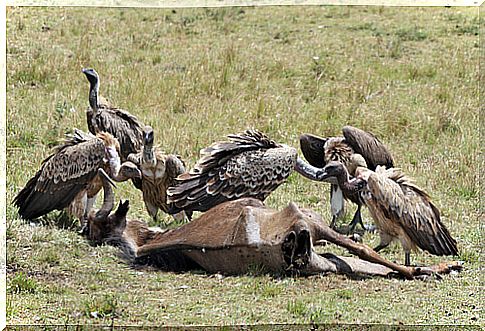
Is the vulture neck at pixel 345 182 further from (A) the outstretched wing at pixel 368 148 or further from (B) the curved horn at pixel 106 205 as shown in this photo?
(B) the curved horn at pixel 106 205

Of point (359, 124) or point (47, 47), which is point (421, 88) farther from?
point (47, 47)

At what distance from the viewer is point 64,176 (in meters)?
8.16

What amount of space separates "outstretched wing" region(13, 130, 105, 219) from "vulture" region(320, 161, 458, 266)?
219 cm

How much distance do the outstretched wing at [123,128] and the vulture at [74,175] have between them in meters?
0.75

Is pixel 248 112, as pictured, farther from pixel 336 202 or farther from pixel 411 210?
pixel 411 210

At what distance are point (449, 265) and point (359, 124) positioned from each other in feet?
15.6

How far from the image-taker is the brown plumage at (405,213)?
7.36 meters

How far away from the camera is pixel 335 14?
53.4 ft

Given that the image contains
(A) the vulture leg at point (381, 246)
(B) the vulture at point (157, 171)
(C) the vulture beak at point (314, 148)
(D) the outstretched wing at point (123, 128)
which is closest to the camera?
(A) the vulture leg at point (381, 246)

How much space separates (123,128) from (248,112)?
3.33 m

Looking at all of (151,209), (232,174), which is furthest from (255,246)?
(151,209)

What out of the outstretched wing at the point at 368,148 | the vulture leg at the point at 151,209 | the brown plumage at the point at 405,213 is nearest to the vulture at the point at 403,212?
the brown plumage at the point at 405,213

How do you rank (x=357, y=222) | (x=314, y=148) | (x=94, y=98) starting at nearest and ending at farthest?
(x=357, y=222) → (x=314, y=148) → (x=94, y=98)

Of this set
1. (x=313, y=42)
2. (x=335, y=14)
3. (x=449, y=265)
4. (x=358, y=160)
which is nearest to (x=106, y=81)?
(x=313, y=42)
